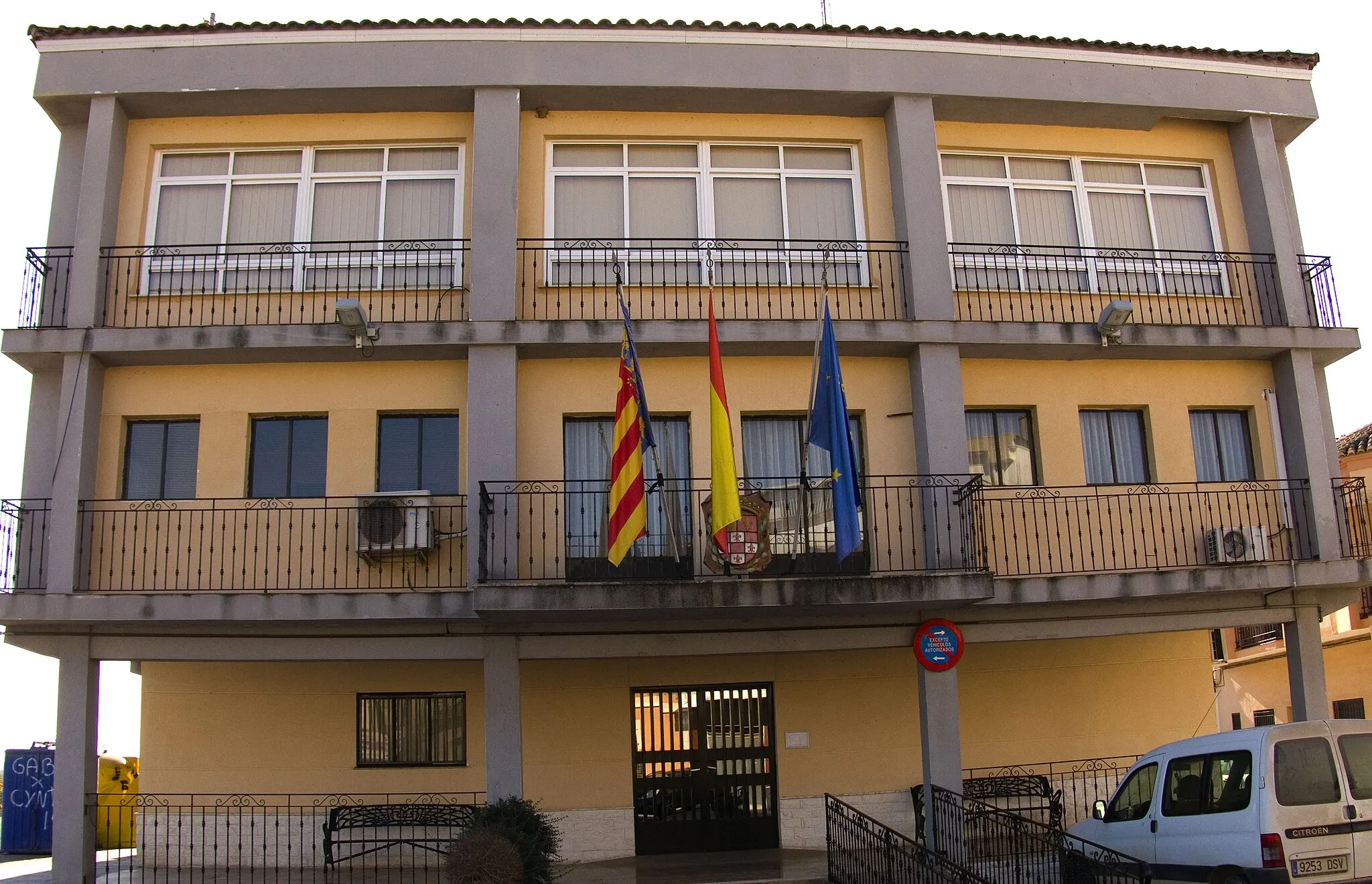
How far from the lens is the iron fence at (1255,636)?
2261cm

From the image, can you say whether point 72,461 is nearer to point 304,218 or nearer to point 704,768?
point 304,218

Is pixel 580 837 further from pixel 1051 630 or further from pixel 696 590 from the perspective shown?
pixel 1051 630

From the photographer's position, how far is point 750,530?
13.3 metres

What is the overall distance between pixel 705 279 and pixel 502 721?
19.9 feet

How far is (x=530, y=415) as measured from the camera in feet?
47.1

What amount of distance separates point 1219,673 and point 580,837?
16277 mm

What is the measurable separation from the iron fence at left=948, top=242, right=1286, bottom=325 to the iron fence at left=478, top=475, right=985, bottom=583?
2836 mm

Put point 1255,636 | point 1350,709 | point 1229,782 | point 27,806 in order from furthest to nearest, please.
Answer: point 1255,636 → point 1350,709 → point 27,806 → point 1229,782

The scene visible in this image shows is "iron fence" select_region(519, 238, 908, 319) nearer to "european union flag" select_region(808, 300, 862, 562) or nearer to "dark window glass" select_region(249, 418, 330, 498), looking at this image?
"european union flag" select_region(808, 300, 862, 562)

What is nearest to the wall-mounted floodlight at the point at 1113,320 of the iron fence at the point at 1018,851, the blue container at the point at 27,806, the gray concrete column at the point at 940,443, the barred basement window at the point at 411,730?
the gray concrete column at the point at 940,443

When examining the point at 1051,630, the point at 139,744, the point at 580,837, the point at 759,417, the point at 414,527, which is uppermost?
the point at 759,417

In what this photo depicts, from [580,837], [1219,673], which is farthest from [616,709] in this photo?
[1219,673]

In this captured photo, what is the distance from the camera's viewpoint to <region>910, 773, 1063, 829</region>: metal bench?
1456 centimetres

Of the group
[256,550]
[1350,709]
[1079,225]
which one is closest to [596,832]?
[256,550]
